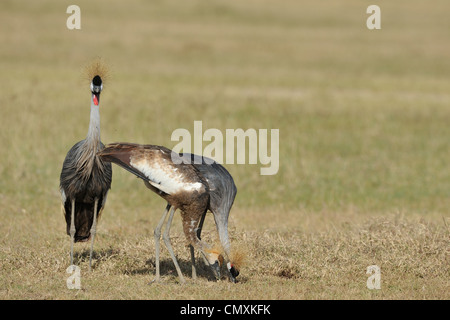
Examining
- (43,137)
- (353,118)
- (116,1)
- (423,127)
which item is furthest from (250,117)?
(116,1)

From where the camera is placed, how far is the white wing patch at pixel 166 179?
739cm

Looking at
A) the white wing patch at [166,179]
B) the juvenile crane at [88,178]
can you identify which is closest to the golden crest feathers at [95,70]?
the juvenile crane at [88,178]

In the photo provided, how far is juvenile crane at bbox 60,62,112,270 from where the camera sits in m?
8.02

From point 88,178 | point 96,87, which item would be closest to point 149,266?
point 88,178

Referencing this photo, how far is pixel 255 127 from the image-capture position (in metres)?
17.5

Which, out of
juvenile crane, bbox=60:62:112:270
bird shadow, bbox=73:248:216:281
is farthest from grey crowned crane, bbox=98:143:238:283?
bird shadow, bbox=73:248:216:281

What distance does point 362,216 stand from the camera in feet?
37.6

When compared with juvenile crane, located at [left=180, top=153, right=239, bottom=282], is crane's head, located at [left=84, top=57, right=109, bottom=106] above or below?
above

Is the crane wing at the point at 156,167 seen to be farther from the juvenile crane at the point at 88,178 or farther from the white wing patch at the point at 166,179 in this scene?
the juvenile crane at the point at 88,178

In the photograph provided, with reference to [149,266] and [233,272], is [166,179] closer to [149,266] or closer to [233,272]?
[233,272]

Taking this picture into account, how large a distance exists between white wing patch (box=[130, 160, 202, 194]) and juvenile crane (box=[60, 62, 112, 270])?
82 cm

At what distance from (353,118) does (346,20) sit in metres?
23.5

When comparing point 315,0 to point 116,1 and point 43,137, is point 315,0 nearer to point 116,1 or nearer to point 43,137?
point 116,1

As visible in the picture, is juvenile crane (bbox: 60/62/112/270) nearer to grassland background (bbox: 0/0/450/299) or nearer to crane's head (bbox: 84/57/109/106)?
crane's head (bbox: 84/57/109/106)
